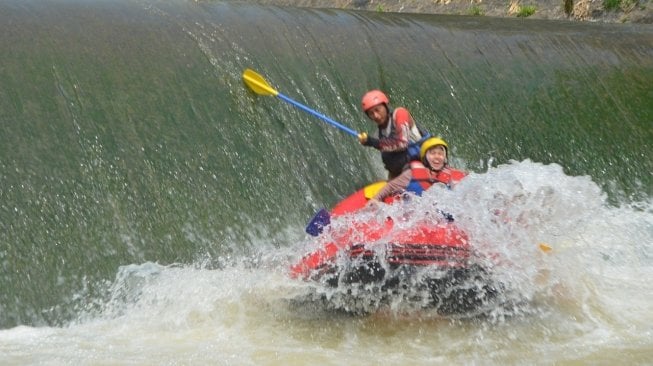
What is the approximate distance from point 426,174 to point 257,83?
182 centimetres

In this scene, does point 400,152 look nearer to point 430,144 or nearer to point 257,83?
point 430,144

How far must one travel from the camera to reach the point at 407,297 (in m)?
6.04

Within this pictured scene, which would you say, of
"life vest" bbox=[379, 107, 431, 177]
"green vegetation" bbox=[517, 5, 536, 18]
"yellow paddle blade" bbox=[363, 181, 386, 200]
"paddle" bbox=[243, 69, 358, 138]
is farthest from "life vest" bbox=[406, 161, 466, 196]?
"green vegetation" bbox=[517, 5, 536, 18]

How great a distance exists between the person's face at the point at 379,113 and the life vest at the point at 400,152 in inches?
1.9

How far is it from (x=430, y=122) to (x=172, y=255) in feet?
10.4

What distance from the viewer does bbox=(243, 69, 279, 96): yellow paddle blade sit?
8.05 metres

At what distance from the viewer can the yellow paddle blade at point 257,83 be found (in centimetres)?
805

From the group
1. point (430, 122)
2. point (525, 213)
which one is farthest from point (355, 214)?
point (430, 122)

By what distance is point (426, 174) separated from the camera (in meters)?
6.88

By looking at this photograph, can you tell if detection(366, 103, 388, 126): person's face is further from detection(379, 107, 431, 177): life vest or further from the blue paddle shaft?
the blue paddle shaft

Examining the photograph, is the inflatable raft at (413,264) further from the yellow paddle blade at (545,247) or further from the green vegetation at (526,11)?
the green vegetation at (526,11)

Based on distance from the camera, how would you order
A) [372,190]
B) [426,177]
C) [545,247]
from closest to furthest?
1. [545,247]
2. [426,177]
3. [372,190]

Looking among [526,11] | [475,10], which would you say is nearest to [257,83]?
[526,11]

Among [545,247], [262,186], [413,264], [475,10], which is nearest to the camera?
[413,264]
